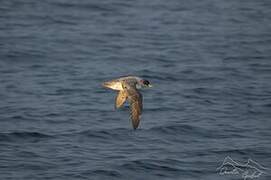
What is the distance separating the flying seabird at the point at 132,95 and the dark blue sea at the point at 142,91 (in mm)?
2158

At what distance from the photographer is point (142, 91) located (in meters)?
22.5

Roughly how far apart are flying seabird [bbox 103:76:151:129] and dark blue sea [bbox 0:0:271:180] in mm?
2158

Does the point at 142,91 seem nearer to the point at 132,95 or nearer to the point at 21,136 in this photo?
the point at 21,136

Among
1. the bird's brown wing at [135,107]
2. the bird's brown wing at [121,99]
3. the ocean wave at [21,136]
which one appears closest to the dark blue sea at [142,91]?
the ocean wave at [21,136]

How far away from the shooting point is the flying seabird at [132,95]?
577 inches

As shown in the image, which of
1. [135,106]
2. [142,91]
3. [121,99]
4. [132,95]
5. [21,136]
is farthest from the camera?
[142,91]

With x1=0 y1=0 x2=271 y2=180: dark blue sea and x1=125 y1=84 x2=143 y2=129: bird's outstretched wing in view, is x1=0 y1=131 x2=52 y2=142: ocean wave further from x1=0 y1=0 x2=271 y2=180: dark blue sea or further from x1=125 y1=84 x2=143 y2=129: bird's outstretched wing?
x1=125 y1=84 x2=143 y2=129: bird's outstretched wing

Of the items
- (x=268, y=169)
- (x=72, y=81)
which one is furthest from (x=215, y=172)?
(x=72, y=81)

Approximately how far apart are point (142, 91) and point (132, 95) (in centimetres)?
771

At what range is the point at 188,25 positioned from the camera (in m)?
30.4

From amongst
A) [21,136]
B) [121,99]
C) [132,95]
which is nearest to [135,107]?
[132,95]

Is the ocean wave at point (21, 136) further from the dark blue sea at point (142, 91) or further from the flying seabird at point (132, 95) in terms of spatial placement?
the flying seabird at point (132, 95)

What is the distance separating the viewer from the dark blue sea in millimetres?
17328

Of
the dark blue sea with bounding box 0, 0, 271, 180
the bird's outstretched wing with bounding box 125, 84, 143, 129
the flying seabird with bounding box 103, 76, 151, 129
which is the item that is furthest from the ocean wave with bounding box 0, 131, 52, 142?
the bird's outstretched wing with bounding box 125, 84, 143, 129
